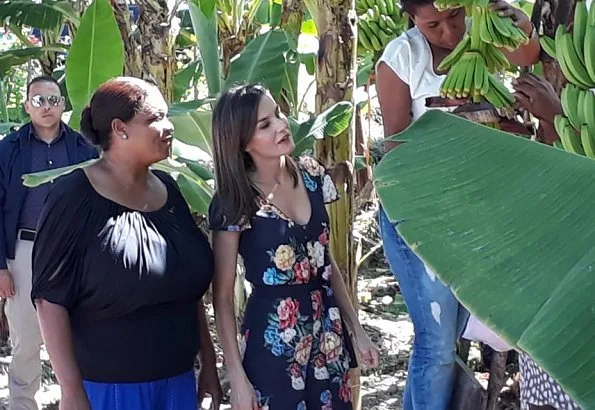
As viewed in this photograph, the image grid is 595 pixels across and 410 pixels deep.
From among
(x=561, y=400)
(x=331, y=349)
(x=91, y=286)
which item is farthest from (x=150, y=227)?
(x=561, y=400)

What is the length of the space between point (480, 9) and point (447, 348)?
82 cm

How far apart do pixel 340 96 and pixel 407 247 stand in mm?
766

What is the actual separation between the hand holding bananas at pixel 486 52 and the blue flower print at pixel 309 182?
19.9 inches

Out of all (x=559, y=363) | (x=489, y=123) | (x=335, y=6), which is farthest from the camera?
(x=335, y=6)

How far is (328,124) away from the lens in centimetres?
223

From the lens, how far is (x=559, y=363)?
1.90 ft

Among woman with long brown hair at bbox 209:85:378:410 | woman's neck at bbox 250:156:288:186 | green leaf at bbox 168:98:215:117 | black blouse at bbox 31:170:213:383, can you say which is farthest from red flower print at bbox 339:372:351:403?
green leaf at bbox 168:98:215:117

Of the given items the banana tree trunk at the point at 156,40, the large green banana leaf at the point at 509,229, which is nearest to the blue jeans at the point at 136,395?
the large green banana leaf at the point at 509,229

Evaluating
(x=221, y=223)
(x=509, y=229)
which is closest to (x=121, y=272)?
(x=221, y=223)

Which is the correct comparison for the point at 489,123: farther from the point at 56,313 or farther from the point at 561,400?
the point at 56,313

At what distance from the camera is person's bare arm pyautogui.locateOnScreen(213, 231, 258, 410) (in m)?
1.78

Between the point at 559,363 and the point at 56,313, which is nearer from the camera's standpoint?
the point at 559,363

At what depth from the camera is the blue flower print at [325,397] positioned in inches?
72.0

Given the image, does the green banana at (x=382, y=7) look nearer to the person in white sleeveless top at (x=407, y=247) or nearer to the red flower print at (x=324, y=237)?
the person in white sleeveless top at (x=407, y=247)
